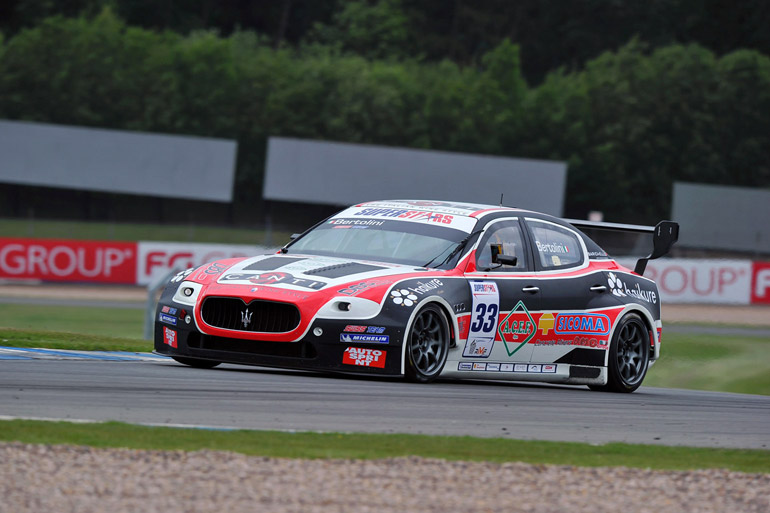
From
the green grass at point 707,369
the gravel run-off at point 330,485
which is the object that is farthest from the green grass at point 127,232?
the gravel run-off at point 330,485

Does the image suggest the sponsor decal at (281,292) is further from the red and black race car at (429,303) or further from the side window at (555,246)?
the side window at (555,246)

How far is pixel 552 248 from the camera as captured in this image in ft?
37.6

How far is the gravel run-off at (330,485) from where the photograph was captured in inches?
215

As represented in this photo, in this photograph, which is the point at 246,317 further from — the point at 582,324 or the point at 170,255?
the point at 170,255

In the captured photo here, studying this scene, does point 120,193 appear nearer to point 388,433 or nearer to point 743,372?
point 743,372

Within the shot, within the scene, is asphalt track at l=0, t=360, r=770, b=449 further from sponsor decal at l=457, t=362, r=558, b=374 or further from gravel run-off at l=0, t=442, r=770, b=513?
gravel run-off at l=0, t=442, r=770, b=513

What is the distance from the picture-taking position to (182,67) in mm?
55750

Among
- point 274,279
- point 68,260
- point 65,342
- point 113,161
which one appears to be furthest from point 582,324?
point 113,161

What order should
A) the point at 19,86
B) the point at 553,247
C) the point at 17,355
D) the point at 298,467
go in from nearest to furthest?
the point at 298,467 → the point at 17,355 → the point at 553,247 → the point at 19,86

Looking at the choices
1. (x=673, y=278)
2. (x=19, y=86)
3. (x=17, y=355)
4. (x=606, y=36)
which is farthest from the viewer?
(x=606, y=36)

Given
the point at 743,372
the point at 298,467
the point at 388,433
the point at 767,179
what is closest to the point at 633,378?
the point at 388,433

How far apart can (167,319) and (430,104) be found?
46225mm

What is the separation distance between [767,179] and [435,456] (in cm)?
5677

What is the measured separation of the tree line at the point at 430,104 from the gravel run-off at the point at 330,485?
45.5 meters
